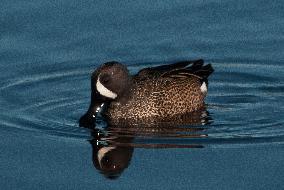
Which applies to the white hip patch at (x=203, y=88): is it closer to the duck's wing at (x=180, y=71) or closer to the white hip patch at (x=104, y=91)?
the duck's wing at (x=180, y=71)

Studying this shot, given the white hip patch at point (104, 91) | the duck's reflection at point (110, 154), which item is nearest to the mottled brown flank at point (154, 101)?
the white hip patch at point (104, 91)

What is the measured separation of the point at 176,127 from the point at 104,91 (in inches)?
38.2

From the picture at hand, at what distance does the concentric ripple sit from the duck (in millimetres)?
229

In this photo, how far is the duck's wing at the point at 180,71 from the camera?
1317 cm

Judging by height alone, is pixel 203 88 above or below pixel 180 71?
below

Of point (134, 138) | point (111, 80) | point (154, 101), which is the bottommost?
point (154, 101)

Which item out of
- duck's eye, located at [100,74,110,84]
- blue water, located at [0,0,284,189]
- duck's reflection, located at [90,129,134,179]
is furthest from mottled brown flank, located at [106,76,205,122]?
duck's reflection, located at [90,129,134,179]

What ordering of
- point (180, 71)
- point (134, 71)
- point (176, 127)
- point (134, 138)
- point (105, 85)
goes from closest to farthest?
1. point (134, 138)
2. point (176, 127)
3. point (105, 85)
4. point (180, 71)
5. point (134, 71)

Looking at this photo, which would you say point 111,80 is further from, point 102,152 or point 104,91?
point 102,152

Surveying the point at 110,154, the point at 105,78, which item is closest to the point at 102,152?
the point at 110,154

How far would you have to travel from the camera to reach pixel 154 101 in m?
13.1

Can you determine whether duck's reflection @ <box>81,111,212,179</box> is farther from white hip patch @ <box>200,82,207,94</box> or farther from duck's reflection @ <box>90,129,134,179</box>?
white hip patch @ <box>200,82,207,94</box>

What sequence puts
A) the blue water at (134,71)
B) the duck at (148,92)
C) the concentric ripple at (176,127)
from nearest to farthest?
the blue water at (134,71)
the concentric ripple at (176,127)
the duck at (148,92)

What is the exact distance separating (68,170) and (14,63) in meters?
3.32
